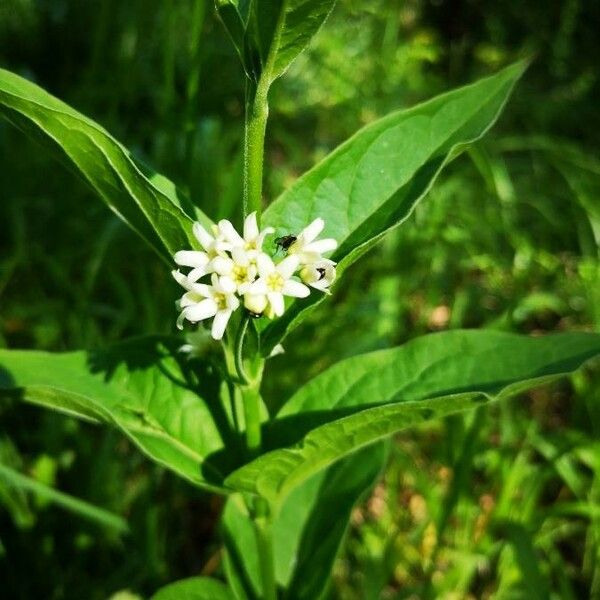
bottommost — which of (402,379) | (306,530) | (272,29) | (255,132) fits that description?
(306,530)

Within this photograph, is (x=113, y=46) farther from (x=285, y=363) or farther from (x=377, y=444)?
(x=377, y=444)

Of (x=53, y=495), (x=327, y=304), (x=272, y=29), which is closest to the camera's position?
(x=272, y=29)

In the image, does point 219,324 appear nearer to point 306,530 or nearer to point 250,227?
point 250,227

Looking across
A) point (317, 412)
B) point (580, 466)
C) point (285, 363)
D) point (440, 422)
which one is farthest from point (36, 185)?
point (580, 466)

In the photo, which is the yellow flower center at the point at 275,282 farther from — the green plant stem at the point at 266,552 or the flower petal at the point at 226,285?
the green plant stem at the point at 266,552

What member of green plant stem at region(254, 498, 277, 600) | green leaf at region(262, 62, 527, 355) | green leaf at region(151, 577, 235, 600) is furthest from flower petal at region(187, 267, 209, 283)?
green leaf at region(151, 577, 235, 600)

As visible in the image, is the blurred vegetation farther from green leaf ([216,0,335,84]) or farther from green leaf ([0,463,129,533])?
green leaf ([216,0,335,84])

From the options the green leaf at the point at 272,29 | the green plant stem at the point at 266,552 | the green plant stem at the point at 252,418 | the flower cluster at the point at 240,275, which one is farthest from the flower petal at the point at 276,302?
the green plant stem at the point at 266,552

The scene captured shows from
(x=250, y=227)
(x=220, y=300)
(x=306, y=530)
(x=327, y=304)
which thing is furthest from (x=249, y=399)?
(x=327, y=304)
